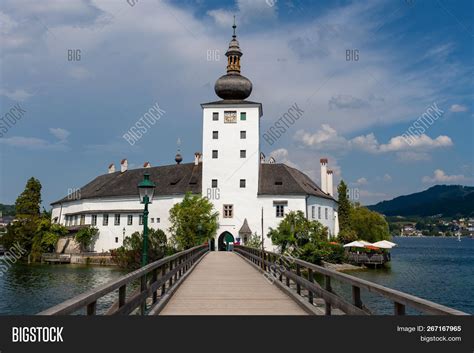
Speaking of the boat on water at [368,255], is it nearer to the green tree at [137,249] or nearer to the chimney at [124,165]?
the green tree at [137,249]

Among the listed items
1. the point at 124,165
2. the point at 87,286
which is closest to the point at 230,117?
the point at 124,165

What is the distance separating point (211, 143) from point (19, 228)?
25.2 m

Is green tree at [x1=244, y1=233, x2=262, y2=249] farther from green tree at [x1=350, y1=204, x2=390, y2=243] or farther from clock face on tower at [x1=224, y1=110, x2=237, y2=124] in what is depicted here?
green tree at [x1=350, y1=204, x2=390, y2=243]

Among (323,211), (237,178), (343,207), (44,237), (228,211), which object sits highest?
(237,178)

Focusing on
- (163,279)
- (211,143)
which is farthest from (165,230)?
(163,279)

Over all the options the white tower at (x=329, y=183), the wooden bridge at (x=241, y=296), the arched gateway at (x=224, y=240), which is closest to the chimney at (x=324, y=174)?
the white tower at (x=329, y=183)

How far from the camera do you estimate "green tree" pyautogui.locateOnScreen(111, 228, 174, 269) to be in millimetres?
45062

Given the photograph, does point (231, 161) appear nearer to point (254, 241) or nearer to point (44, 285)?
point (254, 241)

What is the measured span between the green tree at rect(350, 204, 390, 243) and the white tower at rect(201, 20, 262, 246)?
18.6m

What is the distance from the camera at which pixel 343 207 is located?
60.8 metres

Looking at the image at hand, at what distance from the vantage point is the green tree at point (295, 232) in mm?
44812

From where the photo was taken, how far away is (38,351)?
4.62 m

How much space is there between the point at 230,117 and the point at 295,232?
13.6 m

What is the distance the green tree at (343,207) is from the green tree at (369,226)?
85cm
